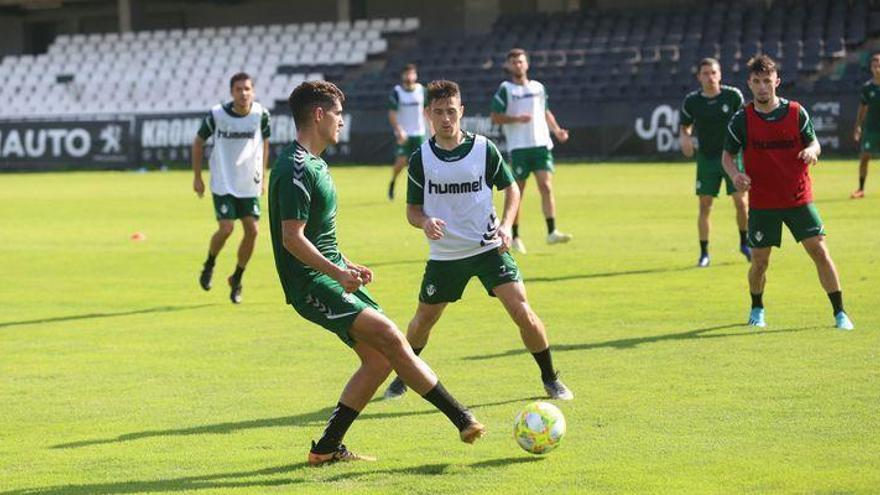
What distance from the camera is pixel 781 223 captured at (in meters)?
11.3

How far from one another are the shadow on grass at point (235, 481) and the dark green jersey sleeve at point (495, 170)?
2.17 meters

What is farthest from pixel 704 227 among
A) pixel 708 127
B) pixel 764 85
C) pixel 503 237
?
pixel 503 237

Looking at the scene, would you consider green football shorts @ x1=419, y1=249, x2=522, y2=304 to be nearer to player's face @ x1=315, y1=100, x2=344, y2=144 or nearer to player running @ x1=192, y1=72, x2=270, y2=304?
player's face @ x1=315, y1=100, x2=344, y2=144

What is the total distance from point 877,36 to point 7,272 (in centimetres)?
2819

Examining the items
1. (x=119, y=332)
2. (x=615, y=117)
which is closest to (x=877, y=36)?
(x=615, y=117)

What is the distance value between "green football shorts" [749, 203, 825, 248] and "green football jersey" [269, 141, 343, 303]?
500cm

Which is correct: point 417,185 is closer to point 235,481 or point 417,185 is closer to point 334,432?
point 334,432

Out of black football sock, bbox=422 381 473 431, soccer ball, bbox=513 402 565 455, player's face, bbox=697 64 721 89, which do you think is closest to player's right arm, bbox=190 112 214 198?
player's face, bbox=697 64 721 89

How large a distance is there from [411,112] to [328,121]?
20450 millimetres

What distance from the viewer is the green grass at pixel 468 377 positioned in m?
7.05

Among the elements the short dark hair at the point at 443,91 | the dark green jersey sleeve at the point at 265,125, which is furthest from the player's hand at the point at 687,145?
the short dark hair at the point at 443,91

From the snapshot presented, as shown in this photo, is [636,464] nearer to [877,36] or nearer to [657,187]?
[657,187]

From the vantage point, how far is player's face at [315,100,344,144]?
7.12 meters

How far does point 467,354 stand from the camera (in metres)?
10.7
